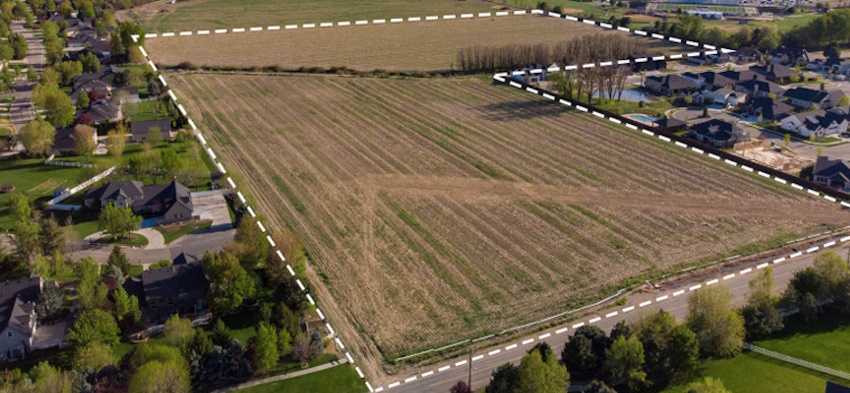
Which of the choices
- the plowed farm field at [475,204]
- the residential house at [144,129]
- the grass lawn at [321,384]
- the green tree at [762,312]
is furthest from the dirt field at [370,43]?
the grass lawn at [321,384]

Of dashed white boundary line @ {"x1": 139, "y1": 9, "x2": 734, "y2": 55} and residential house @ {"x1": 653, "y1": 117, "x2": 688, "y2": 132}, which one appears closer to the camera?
residential house @ {"x1": 653, "y1": 117, "x2": 688, "y2": 132}

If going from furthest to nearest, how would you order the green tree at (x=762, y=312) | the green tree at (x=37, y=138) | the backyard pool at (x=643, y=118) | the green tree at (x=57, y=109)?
the backyard pool at (x=643, y=118)
the green tree at (x=57, y=109)
the green tree at (x=37, y=138)
the green tree at (x=762, y=312)

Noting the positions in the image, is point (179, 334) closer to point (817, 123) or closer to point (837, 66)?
point (817, 123)

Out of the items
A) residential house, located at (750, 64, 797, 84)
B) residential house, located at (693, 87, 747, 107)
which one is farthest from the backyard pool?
residential house, located at (750, 64, 797, 84)

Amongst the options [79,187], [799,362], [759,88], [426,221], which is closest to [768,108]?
[759,88]

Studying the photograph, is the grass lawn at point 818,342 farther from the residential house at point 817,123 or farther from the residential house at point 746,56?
the residential house at point 746,56

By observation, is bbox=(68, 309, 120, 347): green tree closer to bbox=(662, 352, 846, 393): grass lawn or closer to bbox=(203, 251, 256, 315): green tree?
bbox=(203, 251, 256, 315): green tree
